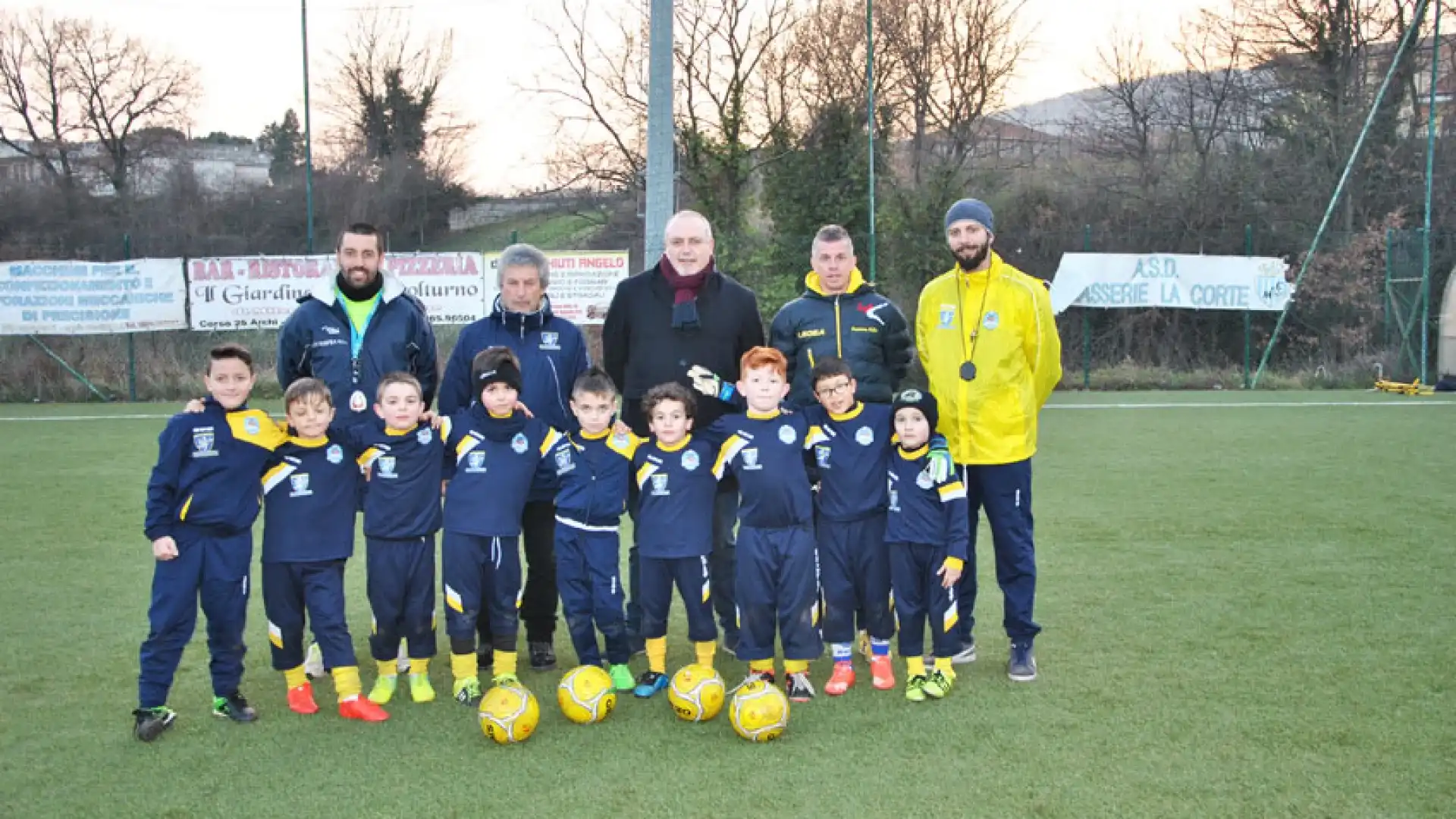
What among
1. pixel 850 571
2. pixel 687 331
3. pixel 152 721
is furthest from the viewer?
pixel 687 331

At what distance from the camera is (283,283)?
15.5 meters

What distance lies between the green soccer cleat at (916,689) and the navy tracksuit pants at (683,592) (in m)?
0.55

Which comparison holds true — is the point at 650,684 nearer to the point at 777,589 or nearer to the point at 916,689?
the point at 777,589

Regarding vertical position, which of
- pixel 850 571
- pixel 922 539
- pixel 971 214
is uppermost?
pixel 971 214

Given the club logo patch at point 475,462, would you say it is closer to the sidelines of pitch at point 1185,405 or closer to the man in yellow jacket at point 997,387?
the man in yellow jacket at point 997,387

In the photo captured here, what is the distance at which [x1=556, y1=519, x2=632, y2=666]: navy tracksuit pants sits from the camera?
14.8 feet

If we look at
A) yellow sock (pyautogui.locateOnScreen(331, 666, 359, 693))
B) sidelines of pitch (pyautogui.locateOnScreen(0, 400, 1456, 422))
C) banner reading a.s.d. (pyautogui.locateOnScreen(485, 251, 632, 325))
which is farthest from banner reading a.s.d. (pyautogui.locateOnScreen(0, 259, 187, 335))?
yellow sock (pyautogui.locateOnScreen(331, 666, 359, 693))

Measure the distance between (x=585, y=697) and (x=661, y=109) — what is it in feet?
12.3

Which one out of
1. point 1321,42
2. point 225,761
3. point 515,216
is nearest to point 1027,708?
point 225,761

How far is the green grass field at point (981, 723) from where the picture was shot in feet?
11.1

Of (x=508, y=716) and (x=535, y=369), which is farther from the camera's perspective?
(x=535, y=369)

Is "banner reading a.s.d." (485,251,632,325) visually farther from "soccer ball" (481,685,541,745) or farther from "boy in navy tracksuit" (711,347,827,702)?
"soccer ball" (481,685,541,745)

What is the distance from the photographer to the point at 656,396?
4492 mm

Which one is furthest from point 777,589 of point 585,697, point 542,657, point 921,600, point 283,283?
point 283,283
